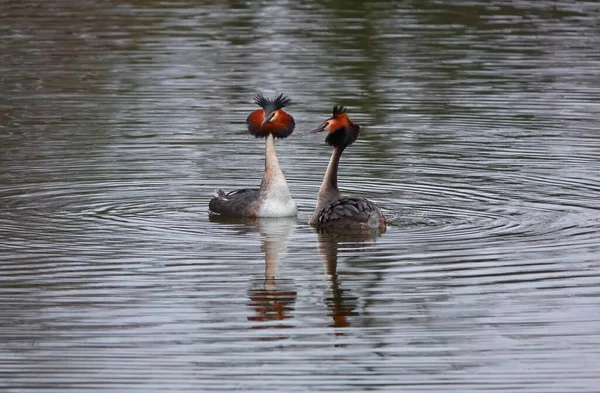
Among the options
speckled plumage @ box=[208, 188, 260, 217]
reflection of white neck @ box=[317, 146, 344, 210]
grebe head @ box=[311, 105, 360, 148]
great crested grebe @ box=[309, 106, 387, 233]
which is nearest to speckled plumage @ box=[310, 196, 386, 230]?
great crested grebe @ box=[309, 106, 387, 233]

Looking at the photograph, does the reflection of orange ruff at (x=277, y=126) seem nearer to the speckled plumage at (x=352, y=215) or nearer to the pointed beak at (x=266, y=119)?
the pointed beak at (x=266, y=119)

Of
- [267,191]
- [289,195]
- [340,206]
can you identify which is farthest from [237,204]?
[340,206]

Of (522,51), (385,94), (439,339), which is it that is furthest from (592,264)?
(522,51)

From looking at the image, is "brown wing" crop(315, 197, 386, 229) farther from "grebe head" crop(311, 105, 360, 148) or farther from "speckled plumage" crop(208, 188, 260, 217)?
"speckled plumage" crop(208, 188, 260, 217)

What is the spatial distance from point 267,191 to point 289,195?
26 cm

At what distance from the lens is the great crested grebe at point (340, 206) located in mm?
14078

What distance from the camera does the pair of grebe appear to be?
14188 millimetres

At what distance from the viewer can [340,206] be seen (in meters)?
14.2

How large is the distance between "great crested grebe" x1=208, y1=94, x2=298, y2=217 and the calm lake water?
0.79ft

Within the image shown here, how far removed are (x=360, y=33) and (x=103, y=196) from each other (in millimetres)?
16709

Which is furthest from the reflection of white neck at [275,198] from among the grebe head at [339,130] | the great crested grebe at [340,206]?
the grebe head at [339,130]

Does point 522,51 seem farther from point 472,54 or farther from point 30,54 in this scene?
point 30,54

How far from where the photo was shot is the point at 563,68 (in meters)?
27.1

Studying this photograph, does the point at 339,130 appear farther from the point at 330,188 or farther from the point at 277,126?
the point at 277,126
